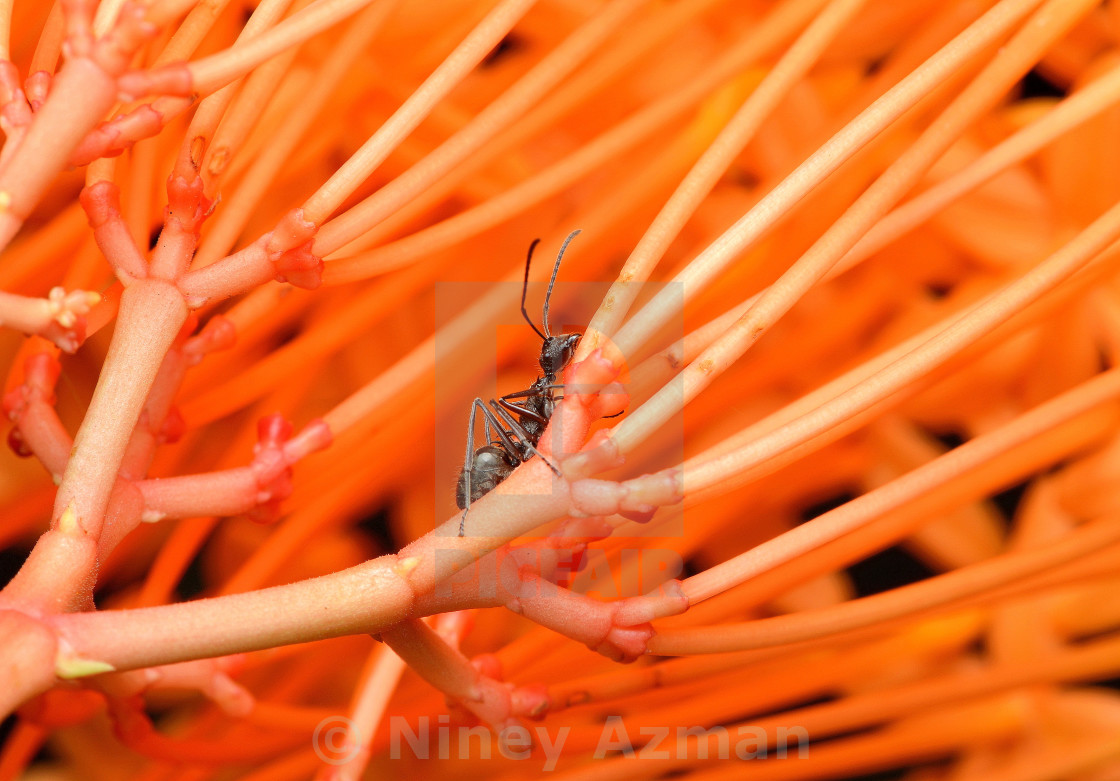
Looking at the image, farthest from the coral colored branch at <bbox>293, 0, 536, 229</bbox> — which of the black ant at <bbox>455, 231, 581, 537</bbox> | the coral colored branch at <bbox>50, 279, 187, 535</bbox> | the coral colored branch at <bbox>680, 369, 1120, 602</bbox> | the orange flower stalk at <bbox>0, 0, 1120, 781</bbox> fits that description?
the coral colored branch at <bbox>680, 369, 1120, 602</bbox>

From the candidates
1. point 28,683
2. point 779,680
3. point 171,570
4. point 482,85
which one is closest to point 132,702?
point 171,570

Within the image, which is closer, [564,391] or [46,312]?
[46,312]

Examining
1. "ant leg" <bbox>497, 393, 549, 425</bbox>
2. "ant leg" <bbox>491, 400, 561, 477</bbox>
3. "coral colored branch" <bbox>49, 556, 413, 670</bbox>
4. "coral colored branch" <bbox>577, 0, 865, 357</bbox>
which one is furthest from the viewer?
"ant leg" <bbox>497, 393, 549, 425</bbox>

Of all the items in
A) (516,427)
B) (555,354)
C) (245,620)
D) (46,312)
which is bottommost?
(245,620)

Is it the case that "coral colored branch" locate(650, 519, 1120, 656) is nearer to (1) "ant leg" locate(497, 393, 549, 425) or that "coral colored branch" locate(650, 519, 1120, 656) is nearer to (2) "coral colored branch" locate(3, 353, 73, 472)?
(1) "ant leg" locate(497, 393, 549, 425)

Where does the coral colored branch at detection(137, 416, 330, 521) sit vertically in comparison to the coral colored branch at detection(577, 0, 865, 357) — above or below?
below

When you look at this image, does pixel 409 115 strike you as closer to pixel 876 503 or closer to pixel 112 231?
pixel 112 231

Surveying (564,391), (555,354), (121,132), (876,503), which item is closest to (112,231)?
(121,132)

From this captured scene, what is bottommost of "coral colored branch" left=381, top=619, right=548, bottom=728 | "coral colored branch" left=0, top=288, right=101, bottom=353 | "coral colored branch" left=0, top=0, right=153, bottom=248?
"coral colored branch" left=381, top=619, right=548, bottom=728
